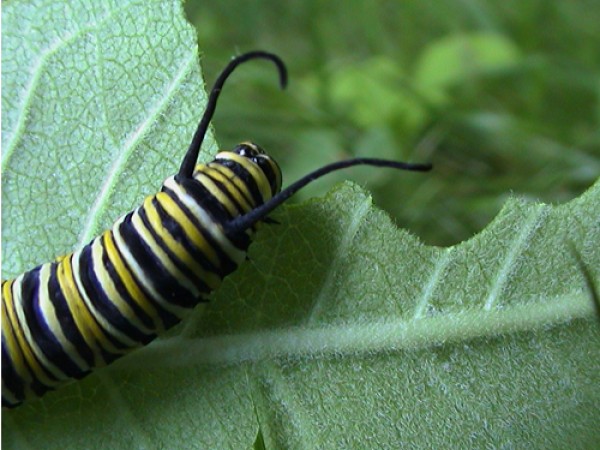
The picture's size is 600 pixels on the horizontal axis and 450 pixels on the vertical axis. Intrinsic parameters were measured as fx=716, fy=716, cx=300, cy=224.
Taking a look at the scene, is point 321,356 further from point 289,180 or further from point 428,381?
point 289,180

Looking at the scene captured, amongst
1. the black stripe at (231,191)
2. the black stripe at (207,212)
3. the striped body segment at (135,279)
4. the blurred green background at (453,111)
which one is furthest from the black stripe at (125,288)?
the blurred green background at (453,111)

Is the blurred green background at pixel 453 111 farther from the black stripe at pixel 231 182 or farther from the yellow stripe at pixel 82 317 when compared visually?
the yellow stripe at pixel 82 317

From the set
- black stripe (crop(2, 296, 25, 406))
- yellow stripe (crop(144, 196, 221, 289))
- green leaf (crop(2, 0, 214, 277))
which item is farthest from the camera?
green leaf (crop(2, 0, 214, 277))

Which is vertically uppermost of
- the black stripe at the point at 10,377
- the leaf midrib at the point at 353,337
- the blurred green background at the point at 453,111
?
the black stripe at the point at 10,377

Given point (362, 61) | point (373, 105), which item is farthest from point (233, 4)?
point (373, 105)

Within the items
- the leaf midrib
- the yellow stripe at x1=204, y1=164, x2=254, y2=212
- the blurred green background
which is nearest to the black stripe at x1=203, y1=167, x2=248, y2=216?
the yellow stripe at x1=204, y1=164, x2=254, y2=212

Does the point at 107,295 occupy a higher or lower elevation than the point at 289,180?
higher

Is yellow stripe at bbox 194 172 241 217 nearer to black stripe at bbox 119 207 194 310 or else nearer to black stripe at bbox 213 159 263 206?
black stripe at bbox 213 159 263 206
